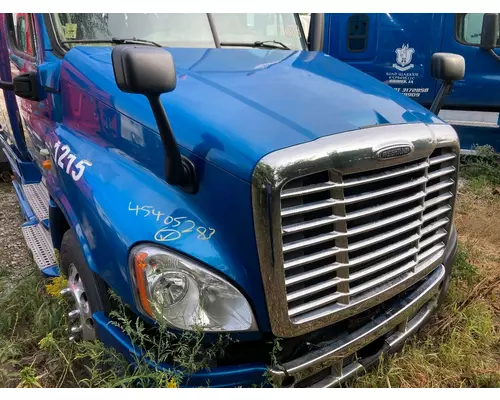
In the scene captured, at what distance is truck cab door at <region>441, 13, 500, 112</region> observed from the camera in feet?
20.8

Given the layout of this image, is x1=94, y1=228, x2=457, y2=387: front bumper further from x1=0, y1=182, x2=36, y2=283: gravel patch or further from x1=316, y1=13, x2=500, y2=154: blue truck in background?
x1=316, y1=13, x2=500, y2=154: blue truck in background

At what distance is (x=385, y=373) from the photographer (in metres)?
2.45

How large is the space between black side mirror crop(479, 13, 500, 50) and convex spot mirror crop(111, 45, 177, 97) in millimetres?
5453

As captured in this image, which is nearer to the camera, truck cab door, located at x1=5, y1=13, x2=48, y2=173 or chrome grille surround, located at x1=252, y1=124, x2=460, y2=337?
chrome grille surround, located at x1=252, y1=124, x2=460, y2=337

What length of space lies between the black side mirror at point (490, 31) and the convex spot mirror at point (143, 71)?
17.9ft

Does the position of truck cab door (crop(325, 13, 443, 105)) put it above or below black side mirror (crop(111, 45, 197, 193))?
below

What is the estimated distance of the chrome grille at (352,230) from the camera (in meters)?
1.93

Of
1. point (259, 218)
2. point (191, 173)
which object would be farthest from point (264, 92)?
point (259, 218)

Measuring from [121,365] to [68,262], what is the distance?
795 millimetres

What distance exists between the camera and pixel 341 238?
2.03 metres

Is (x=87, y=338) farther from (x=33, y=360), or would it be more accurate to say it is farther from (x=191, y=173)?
(x=191, y=173)

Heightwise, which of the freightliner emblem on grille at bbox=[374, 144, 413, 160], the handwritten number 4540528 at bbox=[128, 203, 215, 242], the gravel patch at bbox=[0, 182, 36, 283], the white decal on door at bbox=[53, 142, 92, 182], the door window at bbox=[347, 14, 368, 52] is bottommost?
the gravel patch at bbox=[0, 182, 36, 283]

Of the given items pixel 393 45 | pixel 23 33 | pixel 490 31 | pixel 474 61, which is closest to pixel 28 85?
pixel 23 33

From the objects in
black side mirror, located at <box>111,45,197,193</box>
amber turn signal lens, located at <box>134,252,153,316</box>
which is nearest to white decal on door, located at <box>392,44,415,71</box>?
black side mirror, located at <box>111,45,197,193</box>
